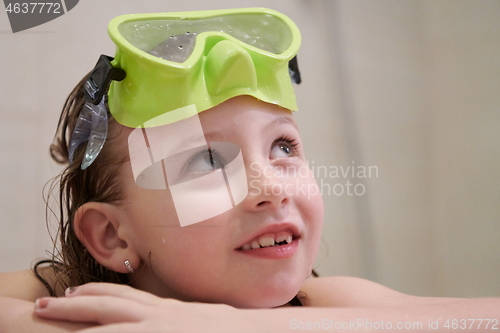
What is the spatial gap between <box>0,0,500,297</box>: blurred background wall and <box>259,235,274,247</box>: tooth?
590mm

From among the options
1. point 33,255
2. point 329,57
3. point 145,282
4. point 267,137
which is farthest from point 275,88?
point 33,255

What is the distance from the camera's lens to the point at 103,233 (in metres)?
0.71

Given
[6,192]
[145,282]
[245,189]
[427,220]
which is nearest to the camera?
[245,189]

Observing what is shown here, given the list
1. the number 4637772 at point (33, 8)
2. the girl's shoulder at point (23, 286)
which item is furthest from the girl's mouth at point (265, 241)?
the number 4637772 at point (33, 8)

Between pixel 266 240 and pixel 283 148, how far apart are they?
7.0 inches

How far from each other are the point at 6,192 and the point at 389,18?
1.06 meters

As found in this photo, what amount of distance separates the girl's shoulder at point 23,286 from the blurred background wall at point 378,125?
198mm

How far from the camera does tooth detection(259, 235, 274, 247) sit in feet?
2.06

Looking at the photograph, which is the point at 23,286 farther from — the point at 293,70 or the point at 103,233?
the point at 293,70

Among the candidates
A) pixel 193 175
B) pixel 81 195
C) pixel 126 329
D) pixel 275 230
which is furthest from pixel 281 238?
pixel 81 195

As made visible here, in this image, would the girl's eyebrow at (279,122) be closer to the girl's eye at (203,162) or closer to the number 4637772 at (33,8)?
the girl's eye at (203,162)

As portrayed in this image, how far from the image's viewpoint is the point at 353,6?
118cm

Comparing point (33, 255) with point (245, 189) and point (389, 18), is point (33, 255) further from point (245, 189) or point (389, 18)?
point (389, 18)

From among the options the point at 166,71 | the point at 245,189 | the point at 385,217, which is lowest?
the point at 385,217
